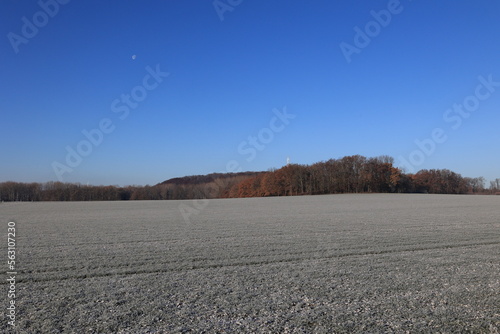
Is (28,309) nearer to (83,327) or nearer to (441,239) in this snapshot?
(83,327)

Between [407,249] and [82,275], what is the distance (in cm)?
1214

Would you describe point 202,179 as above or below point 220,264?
above

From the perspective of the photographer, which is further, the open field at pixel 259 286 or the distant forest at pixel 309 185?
the distant forest at pixel 309 185

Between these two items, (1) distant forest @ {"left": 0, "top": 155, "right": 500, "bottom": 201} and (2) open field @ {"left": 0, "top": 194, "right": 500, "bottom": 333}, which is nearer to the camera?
(2) open field @ {"left": 0, "top": 194, "right": 500, "bottom": 333}

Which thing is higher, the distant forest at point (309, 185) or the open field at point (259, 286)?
the distant forest at point (309, 185)

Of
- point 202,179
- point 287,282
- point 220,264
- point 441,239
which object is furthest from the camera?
point 202,179

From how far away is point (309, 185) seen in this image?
120688 mm

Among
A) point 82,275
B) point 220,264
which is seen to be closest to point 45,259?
point 82,275

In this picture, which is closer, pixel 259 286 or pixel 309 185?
pixel 259 286

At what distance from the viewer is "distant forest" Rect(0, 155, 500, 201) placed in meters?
112

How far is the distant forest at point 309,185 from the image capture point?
11219 cm

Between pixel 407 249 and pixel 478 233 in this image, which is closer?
pixel 407 249

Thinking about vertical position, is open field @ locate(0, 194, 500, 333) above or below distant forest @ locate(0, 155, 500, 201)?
below

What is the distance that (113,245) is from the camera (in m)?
18.0
